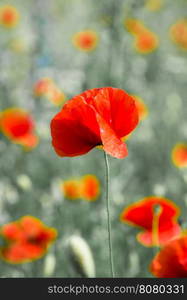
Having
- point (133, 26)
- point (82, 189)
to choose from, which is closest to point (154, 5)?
point (133, 26)

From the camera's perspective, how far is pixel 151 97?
321cm

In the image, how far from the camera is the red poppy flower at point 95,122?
960 mm

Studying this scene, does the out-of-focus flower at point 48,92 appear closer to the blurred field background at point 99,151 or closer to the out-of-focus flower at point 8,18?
the blurred field background at point 99,151

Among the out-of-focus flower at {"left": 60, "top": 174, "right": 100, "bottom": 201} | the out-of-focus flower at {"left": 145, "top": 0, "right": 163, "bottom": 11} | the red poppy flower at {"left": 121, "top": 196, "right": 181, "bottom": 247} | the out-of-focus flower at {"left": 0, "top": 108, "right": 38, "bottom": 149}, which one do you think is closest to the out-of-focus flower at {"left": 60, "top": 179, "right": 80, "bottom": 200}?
the out-of-focus flower at {"left": 60, "top": 174, "right": 100, "bottom": 201}

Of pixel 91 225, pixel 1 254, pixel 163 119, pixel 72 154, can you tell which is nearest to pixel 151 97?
pixel 163 119

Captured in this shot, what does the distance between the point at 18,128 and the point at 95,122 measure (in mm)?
1260

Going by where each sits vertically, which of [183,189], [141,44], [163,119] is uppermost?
[141,44]

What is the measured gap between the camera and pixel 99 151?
2592mm

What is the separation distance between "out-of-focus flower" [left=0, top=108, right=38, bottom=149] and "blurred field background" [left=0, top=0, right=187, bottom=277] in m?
0.13

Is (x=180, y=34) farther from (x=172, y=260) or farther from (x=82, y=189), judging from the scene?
(x=172, y=260)

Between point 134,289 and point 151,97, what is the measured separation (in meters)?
2.25

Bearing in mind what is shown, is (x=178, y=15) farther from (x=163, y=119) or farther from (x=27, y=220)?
(x=27, y=220)

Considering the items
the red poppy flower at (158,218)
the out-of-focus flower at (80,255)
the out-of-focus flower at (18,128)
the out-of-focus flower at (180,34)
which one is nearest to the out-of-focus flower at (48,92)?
the out-of-focus flower at (18,128)

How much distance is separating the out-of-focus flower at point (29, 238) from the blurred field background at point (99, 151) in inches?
1.7
